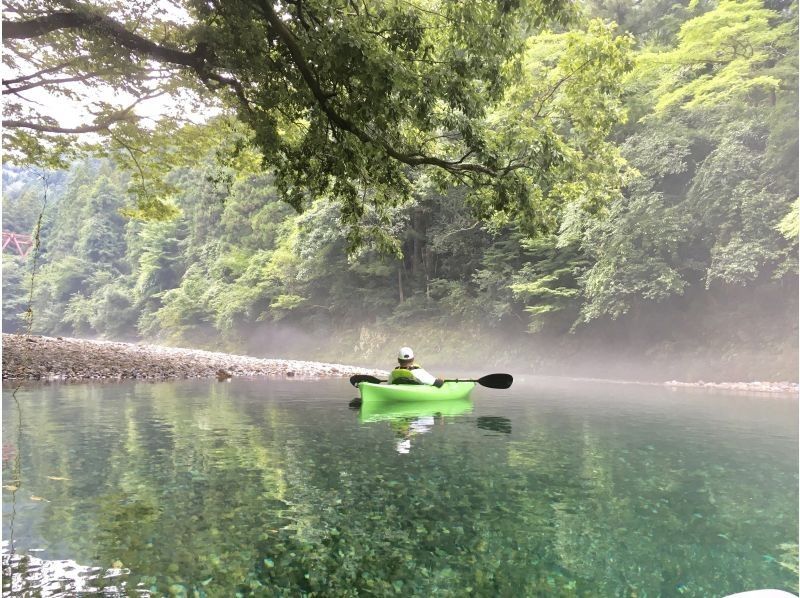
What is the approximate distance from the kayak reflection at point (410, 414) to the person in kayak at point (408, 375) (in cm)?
45

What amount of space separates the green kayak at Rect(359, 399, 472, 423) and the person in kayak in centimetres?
43

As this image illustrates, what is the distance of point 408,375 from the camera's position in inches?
472

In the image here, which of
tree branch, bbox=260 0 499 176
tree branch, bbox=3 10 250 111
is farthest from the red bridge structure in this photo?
tree branch, bbox=260 0 499 176

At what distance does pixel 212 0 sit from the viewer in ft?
27.1

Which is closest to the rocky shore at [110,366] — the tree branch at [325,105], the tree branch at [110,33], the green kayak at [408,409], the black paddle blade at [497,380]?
the black paddle blade at [497,380]

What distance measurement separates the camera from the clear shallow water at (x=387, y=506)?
142 inches

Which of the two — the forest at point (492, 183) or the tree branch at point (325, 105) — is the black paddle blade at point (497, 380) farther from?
the tree branch at point (325, 105)

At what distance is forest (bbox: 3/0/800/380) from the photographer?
8.59 m

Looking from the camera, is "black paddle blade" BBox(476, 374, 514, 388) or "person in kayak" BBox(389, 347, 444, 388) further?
"black paddle blade" BBox(476, 374, 514, 388)

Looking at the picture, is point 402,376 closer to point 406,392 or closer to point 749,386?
→ point 406,392

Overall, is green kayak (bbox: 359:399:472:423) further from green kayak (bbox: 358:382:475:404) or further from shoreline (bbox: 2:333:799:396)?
shoreline (bbox: 2:333:799:396)

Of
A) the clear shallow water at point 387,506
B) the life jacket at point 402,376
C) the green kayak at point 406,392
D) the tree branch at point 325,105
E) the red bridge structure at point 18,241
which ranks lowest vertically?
the clear shallow water at point 387,506

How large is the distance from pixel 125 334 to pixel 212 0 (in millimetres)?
59220

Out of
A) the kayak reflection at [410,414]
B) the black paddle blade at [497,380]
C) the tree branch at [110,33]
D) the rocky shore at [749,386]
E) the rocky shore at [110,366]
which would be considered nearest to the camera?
the tree branch at [110,33]
